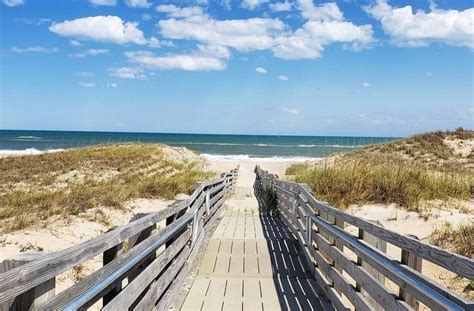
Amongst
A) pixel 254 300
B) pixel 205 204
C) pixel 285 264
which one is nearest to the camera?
pixel 254 300

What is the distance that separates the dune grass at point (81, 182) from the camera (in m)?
11.9

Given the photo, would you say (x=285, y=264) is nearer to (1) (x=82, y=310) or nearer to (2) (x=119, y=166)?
(1) (x=82, y=310)

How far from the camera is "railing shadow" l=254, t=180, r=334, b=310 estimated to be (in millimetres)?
5663

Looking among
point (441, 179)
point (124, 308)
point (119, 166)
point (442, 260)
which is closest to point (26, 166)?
point (119, 166)

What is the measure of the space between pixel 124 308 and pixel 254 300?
2749 mm

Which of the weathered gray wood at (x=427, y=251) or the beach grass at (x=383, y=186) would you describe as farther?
the beach grass at (x=383, y=186)

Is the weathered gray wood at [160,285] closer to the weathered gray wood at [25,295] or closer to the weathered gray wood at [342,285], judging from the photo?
the weathered gray wood at [25,295]

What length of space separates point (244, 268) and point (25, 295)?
5427 millimetres

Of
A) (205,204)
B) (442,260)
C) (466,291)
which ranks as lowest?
(466,291)

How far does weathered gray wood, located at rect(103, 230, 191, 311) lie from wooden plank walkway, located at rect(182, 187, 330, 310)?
0.76 meters

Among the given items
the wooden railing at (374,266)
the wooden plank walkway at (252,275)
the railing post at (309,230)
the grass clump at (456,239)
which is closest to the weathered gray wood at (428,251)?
the wooden railing at (374,266)

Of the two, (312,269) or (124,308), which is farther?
(312,269)

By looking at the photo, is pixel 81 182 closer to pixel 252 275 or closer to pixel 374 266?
pixel 252 275

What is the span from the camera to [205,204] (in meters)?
9.91
